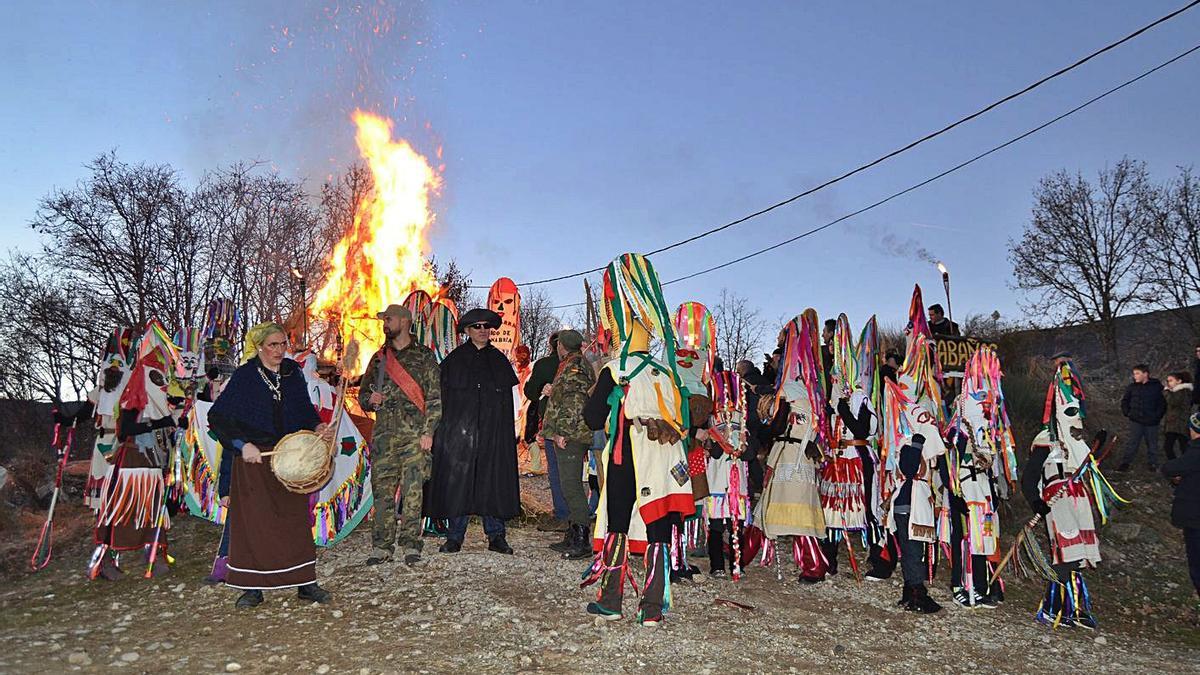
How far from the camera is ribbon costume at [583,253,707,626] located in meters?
5.02

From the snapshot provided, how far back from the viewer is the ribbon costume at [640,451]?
502cm

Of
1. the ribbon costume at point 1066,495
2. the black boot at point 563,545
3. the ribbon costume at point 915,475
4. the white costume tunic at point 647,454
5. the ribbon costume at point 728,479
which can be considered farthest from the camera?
the black boot at point 563,545

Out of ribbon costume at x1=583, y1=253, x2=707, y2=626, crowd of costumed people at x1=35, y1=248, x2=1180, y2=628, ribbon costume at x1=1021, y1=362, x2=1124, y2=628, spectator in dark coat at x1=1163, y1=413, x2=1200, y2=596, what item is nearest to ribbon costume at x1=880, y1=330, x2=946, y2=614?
crowd of costumed people at x1=35, y1=248, x2=1180, y2=628

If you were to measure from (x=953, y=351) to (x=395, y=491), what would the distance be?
6.78m

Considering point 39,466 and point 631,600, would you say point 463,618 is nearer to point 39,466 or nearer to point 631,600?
point 631,600

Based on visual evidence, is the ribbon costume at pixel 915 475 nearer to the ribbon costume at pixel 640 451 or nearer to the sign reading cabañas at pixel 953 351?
the ribbon costume at pixel 640 451

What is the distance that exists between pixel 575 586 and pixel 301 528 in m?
2.13

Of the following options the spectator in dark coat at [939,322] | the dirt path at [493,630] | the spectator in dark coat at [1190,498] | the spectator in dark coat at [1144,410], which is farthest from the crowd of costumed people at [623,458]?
the spectator in dark coat at [1144,410]

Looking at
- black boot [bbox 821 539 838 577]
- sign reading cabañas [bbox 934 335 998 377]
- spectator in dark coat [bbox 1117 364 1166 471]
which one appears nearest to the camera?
black boot [bbox 821 539 838 577]

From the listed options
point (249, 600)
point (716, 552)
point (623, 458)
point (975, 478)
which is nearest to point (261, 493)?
point (249, 600)

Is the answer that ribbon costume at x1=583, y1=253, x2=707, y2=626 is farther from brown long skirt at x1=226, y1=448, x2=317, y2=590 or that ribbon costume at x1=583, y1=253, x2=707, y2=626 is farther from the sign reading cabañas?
the sign reading cabañas

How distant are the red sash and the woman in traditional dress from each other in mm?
1176

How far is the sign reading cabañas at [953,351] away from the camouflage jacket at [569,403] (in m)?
4.62

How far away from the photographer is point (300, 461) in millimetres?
5062
